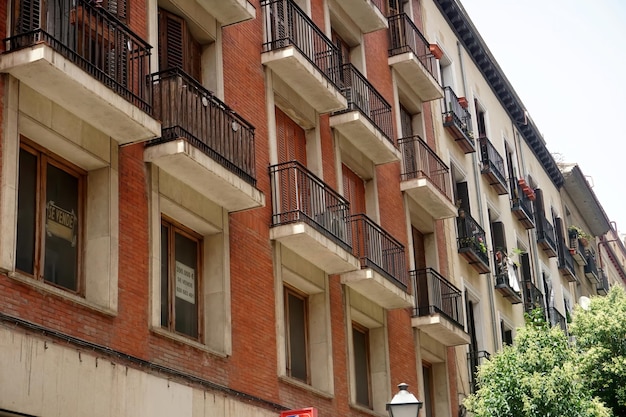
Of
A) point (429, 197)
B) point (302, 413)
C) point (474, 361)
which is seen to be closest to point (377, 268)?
point (429, 197)

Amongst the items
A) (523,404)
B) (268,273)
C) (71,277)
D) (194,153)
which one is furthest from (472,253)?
(71,277)

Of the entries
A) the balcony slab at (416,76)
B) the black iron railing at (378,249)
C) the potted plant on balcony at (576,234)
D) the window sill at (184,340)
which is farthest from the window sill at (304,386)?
the potted plant on balcony at (576,234)

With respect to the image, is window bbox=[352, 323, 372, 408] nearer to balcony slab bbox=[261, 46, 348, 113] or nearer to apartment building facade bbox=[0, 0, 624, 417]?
apartment building facade bbox=[0, 0, 624, 417]

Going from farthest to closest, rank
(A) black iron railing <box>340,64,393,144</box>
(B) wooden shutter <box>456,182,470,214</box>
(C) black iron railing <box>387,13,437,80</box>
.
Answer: (B) wooden shutter <box>456,182,470,214</box>
(C) black iron railing <box>387,13,437,80</box>
(A) black iron railing <box>340,64,393,144</box>

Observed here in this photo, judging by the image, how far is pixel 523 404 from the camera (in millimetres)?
21500

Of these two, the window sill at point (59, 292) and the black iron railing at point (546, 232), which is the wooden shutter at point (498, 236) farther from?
the window sill at point (59, 292)

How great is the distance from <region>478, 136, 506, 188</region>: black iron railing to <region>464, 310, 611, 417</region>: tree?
10956 millimetres

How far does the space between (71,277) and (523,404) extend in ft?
35.8

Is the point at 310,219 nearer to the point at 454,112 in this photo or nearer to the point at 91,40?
the point at 91,40

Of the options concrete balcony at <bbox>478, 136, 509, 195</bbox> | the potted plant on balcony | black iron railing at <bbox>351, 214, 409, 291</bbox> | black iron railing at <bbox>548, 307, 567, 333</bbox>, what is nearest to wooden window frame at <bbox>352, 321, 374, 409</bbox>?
black iron railing at <bbox>351, 214, 409, 291</bbox>

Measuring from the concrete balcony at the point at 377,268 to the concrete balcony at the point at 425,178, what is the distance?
264 centimetres

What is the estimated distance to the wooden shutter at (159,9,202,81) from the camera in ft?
55.5

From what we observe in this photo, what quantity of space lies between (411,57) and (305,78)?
6651mm

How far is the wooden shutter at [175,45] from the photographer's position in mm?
16922
